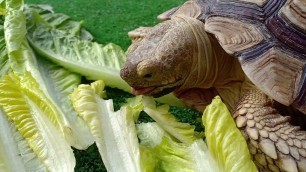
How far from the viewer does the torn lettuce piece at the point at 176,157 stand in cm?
168

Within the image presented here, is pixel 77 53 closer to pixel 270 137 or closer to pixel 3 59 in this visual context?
pixel 3 59

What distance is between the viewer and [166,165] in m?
1.75

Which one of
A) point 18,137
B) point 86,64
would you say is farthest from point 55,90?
point 18,137

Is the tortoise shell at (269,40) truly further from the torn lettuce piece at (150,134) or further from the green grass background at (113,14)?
the green grass background at (113,14)

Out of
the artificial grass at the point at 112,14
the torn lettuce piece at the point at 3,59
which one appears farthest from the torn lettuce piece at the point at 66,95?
the artificial grass at the point at 112,14

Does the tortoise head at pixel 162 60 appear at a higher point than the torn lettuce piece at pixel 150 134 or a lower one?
higher

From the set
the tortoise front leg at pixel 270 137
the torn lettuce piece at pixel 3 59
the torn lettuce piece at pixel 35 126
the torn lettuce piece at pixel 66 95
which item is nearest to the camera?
the tortoise front leg at pixel 270 137

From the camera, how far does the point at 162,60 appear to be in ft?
6.19

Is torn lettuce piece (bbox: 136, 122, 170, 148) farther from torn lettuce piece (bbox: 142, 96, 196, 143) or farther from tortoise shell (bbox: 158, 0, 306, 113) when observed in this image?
tortoise shell (bbox: 158, 0, 306, 113)

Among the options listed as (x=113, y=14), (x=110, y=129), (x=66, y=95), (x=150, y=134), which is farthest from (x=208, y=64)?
(x=113, y=14)

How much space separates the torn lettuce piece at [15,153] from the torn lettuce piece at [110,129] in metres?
0.23

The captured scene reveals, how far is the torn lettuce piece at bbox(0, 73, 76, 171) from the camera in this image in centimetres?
179

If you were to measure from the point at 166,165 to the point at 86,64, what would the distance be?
0.87m

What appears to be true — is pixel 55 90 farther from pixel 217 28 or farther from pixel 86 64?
pixel 217 28
